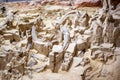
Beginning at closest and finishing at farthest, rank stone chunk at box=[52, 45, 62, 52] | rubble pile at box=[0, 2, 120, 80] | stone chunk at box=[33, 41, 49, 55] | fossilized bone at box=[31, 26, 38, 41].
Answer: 1. rubble pile at box=[0, 2, 120, 80]
2. stone chunk at box=[52, 45, 62, 52]
3. stone chunk at box=[33, 41, 49, 55]
4. fossilized bone at box=[31, 26, 38, 41]

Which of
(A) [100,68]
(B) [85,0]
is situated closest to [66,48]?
(A) [100,68]

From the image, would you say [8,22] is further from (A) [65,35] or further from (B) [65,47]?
(B) [65,47]

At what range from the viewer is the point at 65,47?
36.5ft

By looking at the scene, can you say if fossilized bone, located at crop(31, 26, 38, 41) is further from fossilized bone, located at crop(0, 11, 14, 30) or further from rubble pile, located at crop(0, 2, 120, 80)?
fossilized bone, located at crop(0, 11, 14, 30)

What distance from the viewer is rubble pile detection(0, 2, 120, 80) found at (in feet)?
33.3

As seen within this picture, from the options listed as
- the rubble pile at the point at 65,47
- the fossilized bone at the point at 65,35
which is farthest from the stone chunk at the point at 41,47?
the fossilized bone at the point at 65,35

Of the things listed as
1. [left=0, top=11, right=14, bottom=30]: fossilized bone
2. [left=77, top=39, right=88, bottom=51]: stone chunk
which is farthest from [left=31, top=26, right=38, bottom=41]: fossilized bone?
[left=77, top=39, right=88, bottom=51]: stone chunk

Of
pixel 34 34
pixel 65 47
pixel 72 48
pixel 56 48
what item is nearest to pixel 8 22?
pixel 34 34

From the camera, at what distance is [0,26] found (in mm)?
13828

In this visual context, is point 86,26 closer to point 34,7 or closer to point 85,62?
point 85,62

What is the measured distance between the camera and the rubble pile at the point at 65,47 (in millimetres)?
10156

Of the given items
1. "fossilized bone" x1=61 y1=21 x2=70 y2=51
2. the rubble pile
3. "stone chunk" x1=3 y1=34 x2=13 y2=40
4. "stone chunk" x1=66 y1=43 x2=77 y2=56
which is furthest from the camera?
"stone chunk" x1=3 y1=34 x2=13 y2=40

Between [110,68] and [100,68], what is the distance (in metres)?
0.45

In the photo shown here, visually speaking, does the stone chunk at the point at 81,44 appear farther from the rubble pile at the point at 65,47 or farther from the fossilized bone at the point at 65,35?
the fossilized bone at the point at 65,35
